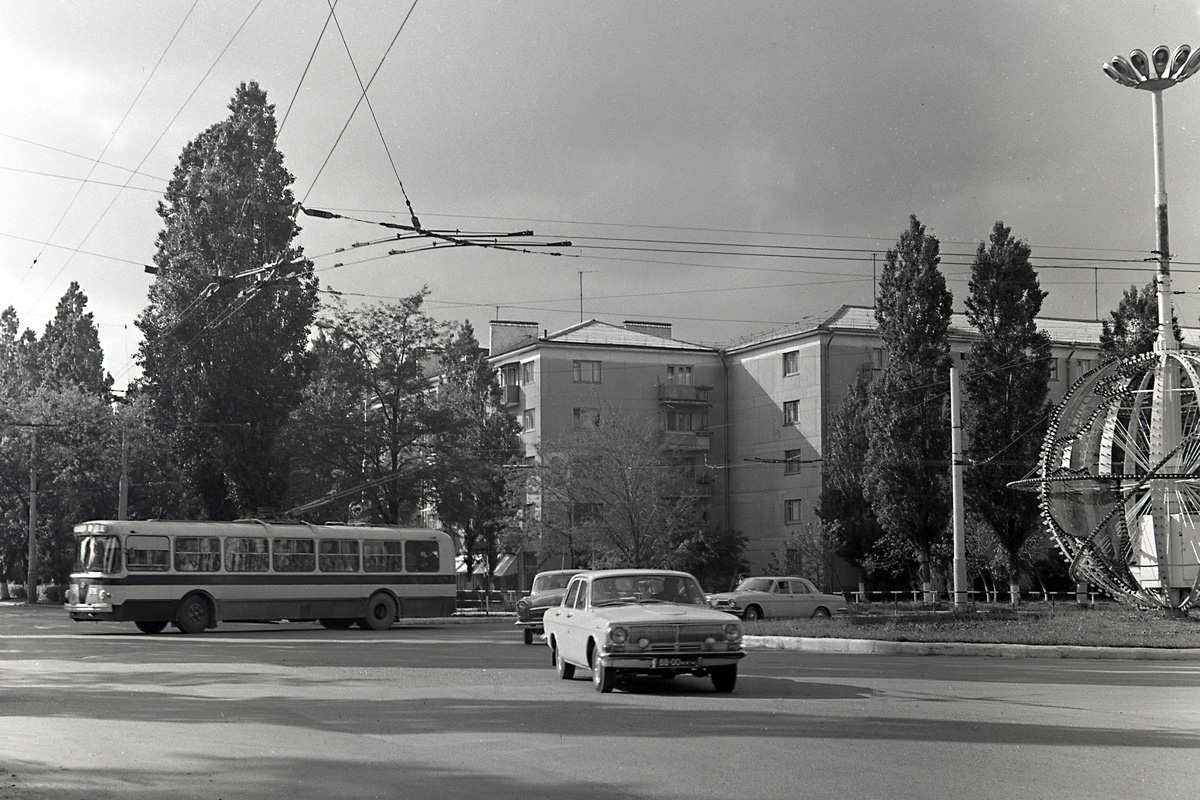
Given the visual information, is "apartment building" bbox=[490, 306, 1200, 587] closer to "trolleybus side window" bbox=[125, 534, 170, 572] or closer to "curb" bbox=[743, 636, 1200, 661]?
"trolleybus side window" bbox=[125, 534, 170, 572]

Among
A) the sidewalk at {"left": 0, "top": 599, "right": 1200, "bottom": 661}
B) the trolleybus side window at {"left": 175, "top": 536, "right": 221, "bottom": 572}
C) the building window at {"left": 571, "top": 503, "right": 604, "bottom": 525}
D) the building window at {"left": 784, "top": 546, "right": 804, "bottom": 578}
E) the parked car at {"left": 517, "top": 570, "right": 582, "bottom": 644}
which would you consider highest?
the building window at {"left": 571, "top": 503, "right": 604, "bottom": 525}

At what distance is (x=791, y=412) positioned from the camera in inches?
2840

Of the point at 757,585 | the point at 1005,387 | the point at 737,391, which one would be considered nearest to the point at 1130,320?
the point at 1005,387

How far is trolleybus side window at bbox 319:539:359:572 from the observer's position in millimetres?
35406

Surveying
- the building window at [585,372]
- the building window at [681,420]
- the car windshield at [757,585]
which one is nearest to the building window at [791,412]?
the building window at [681,420]

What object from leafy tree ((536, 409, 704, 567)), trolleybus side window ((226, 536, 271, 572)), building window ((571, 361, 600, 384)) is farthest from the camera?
building window ((571, 361, 600, 384))

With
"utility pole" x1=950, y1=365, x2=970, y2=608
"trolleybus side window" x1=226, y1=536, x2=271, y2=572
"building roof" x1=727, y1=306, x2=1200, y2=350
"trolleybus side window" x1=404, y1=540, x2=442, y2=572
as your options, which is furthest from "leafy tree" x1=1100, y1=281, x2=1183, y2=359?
"trolleybus side window" x1=226, y1=536, x2=271, y2=572

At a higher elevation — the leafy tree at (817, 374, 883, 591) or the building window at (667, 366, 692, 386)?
→ the building window at (667, 366, 692, 386)

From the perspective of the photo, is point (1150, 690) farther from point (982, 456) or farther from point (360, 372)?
point (360, 372)

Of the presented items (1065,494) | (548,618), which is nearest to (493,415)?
(1065,494)

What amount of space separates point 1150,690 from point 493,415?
5342 centimetres

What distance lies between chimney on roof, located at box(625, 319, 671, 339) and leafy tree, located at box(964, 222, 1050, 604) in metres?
31.3

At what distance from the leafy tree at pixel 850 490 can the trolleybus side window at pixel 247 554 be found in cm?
3447

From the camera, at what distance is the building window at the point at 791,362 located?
71.8 m
